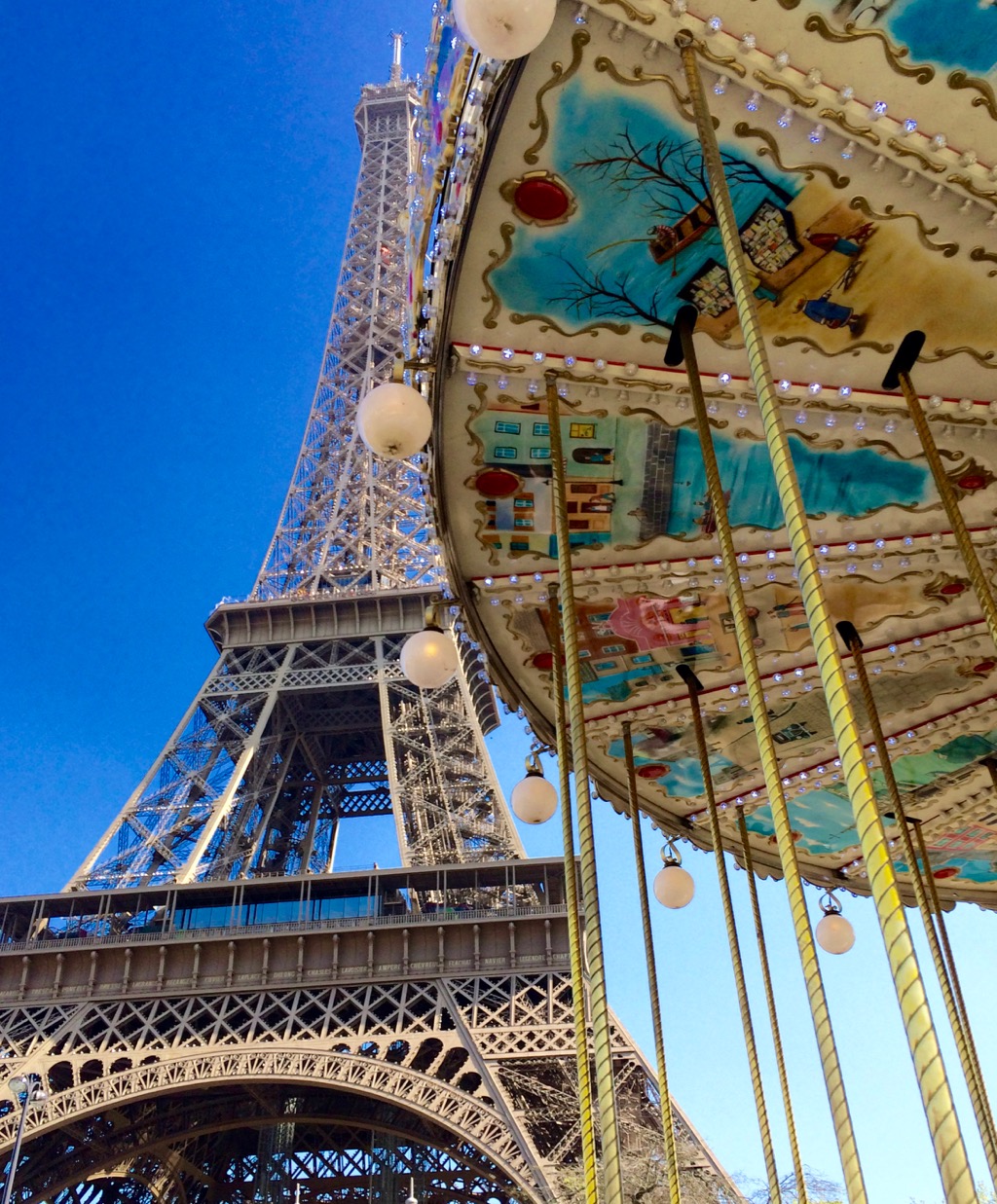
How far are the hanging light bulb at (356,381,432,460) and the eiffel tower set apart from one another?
12.5 metres

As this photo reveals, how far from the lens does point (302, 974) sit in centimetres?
1822

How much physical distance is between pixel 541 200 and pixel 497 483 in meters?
1.69

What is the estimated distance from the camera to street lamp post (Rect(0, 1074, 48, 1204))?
12.0m

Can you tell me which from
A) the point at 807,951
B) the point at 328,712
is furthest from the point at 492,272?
the point at 328,712

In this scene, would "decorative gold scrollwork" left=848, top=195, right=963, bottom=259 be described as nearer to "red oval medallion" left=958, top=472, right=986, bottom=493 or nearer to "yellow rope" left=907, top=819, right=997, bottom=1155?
"red oval medallion" left=958, top=472, right=986, bottom=493

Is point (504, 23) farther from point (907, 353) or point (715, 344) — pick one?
point (907, 353)

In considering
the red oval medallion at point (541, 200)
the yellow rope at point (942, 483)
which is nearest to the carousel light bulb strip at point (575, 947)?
the yellow rope at point (942, 483)

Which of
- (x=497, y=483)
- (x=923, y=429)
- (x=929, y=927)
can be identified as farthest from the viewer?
(x=929, y=927)

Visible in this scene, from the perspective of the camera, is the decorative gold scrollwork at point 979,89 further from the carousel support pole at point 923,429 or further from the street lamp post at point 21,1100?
the street lamp post at point 21,1100

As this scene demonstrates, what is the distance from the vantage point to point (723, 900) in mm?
5703

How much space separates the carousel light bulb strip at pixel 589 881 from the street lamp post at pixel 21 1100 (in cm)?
1050

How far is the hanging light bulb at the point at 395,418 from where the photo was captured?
3.98 meters

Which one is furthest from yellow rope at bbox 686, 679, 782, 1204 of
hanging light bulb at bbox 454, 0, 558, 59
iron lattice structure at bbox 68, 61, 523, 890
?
iron lattice structure at bbox 68, 61, 523, 890

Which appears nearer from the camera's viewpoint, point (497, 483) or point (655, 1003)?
point (497, 483)
